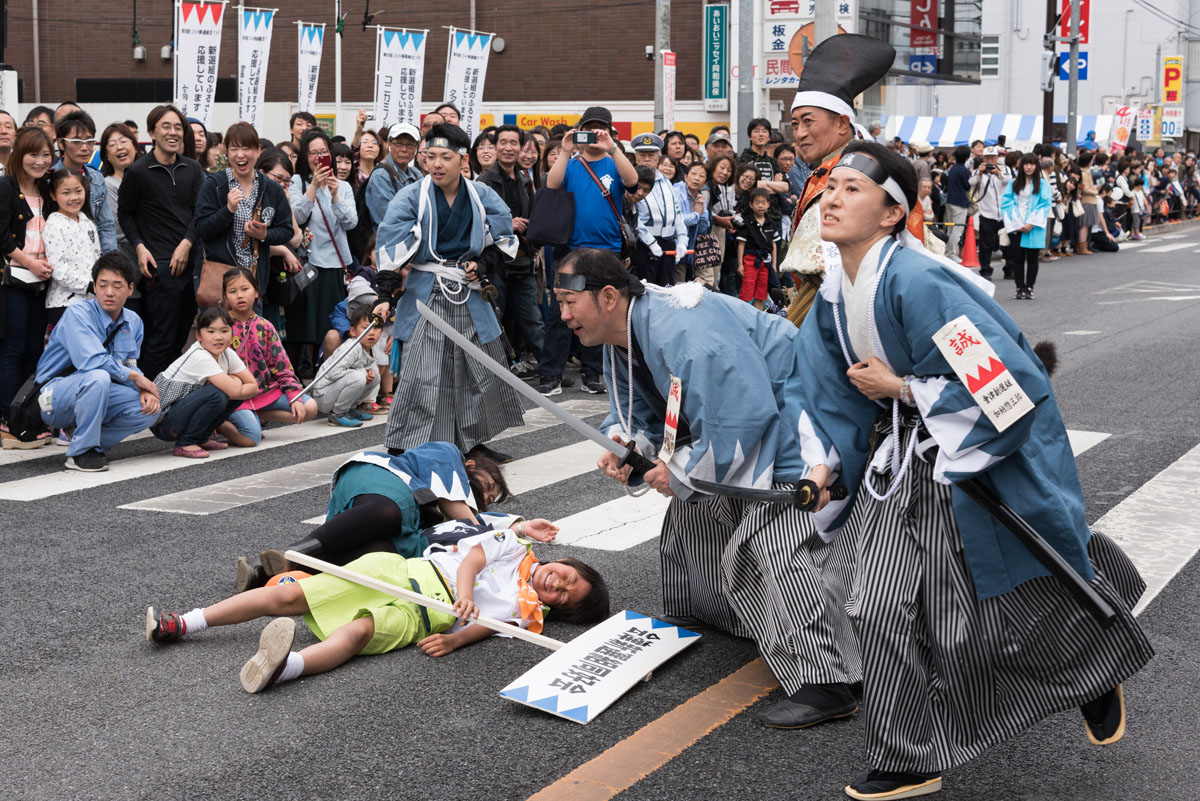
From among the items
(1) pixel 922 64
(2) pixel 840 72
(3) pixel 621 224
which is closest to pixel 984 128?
(1) pixel 922 64

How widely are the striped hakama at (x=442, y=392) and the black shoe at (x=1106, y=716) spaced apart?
13.3 ft

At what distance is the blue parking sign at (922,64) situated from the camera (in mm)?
35344

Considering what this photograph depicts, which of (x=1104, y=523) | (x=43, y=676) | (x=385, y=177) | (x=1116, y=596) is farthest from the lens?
(x=385, y=177)

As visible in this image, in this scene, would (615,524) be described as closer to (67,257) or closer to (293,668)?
(293,668)

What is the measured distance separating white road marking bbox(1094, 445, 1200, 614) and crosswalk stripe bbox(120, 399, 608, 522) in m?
2.76

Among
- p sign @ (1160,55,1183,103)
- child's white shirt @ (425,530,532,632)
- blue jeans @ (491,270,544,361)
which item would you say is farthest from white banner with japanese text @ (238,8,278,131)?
p sign @ (1160,55,1183,103)

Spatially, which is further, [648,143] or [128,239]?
[648,143]

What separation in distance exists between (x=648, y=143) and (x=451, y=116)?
5.55ft

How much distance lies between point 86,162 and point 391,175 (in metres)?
2.27

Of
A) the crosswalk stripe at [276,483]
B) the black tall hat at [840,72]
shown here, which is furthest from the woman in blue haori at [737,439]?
the crosswalk stripe at [276,483]

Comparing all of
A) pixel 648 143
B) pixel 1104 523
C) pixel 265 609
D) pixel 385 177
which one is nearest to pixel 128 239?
pixel 385 177

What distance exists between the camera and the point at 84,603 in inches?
191

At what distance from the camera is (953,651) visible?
3.18 meters

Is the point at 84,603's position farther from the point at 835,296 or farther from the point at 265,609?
the point at 835,296
